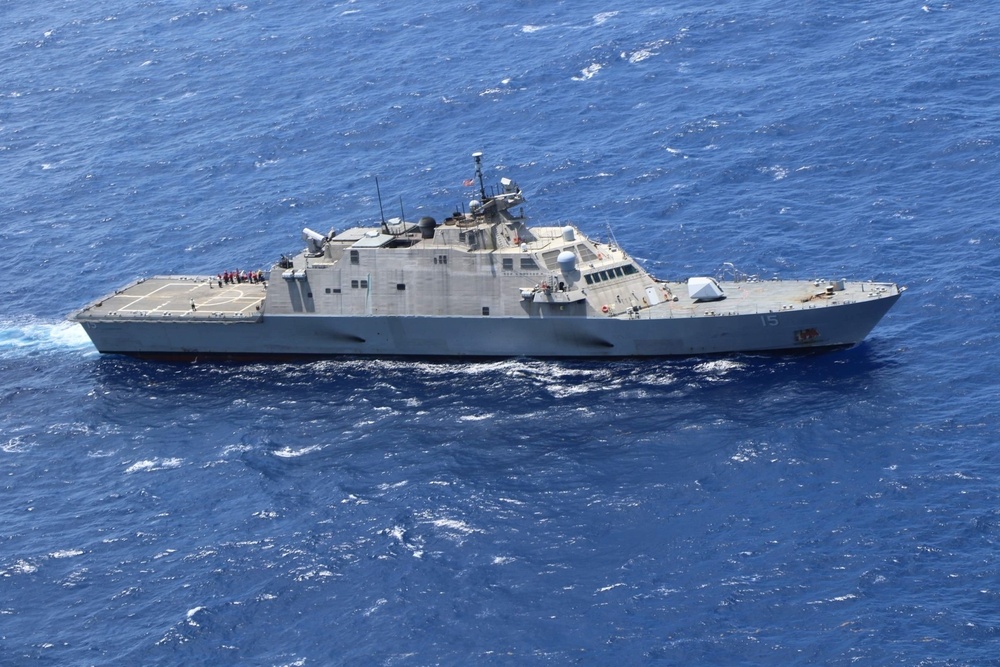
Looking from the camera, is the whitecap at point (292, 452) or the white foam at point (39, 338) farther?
the white foam at point (39, 338)

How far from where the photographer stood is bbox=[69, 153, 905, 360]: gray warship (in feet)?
209

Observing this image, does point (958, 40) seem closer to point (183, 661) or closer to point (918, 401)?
point (918, 401)

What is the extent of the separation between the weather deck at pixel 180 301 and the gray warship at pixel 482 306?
124 mm

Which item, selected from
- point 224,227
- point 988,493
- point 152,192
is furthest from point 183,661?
point 152,192

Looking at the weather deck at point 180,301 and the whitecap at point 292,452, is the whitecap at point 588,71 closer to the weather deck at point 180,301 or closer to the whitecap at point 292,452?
the weather deck at point 180,301

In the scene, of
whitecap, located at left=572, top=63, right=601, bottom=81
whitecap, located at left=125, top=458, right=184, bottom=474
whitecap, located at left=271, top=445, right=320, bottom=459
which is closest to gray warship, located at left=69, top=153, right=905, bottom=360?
whitecap, located at left=271, top=445, right=320, bottom=459

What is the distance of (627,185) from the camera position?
7938cm

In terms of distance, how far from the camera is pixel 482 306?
67000 millimetres

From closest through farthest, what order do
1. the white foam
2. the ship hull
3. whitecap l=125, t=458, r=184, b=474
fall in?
1. whitecap l=125, t=458, r=184, b=474
2. the ship hull
3. the white foam

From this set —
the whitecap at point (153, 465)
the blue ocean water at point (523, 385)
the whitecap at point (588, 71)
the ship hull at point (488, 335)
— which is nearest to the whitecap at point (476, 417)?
the blue ocean water at point (523, 385)

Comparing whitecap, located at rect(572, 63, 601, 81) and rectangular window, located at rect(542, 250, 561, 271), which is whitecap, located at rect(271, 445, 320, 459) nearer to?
rectangular window, located at rect(542, 250, 561, 271)

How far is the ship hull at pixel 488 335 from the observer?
63031mm

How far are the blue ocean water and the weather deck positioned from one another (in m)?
2.82

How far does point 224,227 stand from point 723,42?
37.0 meters
